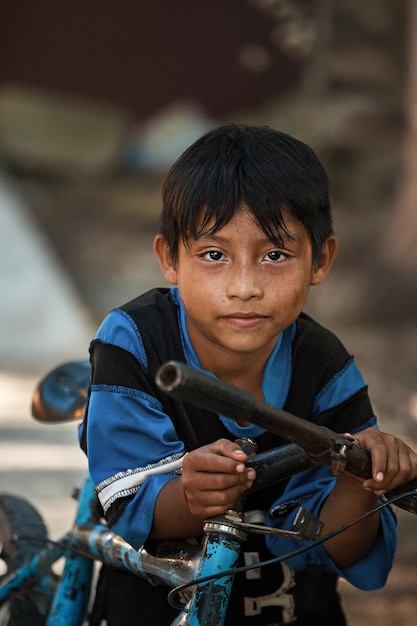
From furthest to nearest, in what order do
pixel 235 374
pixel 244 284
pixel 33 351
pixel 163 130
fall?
pixel 163 130
pixel 33 351
pixel 235 374
pixel 244 284

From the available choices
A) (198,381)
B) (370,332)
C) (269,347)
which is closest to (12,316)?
(370,332)

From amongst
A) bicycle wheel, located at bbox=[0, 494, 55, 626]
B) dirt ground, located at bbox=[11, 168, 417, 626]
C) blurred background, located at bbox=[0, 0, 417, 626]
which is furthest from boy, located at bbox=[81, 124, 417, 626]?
blurred background, located at bbox=[0, 0, 417, 626]

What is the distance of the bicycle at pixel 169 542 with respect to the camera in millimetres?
1354

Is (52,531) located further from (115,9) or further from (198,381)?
(115,9)

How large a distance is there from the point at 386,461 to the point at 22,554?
1.13 metres

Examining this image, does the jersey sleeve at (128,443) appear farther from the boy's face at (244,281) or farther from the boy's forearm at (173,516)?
the boy's face at (244,281)

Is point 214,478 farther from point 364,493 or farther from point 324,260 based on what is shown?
point 324,260

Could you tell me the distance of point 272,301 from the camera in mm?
1805

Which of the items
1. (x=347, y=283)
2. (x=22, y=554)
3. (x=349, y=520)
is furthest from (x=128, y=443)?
(x=347, y=283)

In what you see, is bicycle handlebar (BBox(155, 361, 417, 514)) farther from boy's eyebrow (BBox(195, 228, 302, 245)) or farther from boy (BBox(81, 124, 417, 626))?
boy's eyebrow (BBox(195, 228, 302, 245))

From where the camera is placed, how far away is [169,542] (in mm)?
1862

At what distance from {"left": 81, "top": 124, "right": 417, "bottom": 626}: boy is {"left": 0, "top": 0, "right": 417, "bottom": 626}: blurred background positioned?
3.93 m

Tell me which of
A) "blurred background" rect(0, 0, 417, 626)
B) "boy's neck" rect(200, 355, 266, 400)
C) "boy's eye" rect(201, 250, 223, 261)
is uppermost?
"blurred background" rect(0, 0, 417, 626)

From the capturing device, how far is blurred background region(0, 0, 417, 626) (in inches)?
274
